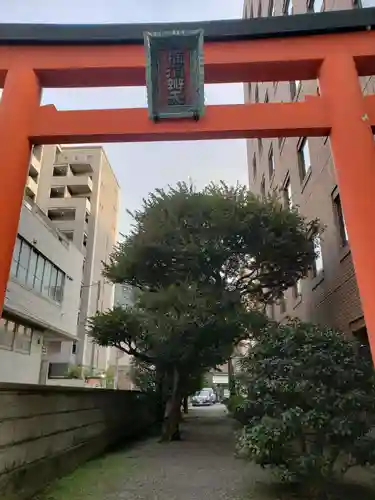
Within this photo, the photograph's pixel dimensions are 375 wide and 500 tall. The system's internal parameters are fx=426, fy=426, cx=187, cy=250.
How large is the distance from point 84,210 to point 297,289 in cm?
2634

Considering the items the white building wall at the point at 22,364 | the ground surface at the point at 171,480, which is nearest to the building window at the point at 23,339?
the white building wall at the point at 22,364

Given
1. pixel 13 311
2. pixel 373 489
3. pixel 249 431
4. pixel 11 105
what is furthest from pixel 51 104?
pixel 13 311

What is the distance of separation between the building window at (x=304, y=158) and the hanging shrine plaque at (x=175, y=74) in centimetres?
750

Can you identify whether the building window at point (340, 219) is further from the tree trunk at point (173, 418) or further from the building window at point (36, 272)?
the building window at point (36, 272)

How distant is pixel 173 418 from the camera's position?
12641 millimetres

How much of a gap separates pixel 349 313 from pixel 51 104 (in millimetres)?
6892

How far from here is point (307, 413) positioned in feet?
16.3

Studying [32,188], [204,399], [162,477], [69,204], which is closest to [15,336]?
[162,477]

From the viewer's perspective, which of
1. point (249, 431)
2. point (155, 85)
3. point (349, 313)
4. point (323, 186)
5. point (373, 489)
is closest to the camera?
point (155, 85)

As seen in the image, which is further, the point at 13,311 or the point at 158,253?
the point at 13,311

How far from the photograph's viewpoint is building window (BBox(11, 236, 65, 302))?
1502 centimetres

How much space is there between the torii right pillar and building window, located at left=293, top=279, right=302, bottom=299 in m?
9.16

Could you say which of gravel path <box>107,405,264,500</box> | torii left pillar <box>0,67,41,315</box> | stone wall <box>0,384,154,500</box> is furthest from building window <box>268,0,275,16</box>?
gravel path <box>107,405,264,500</box>

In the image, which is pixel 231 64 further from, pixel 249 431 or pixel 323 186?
pixel 323 186
